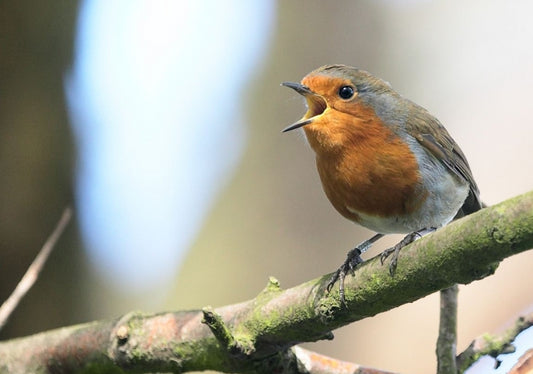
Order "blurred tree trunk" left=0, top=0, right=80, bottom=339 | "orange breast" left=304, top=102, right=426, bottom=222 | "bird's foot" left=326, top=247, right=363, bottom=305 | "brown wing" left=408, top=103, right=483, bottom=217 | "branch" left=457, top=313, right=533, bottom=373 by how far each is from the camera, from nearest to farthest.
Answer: "bird's foot" left=326, top=247, right=363, bottom=305 < "branch" left=457, top=313, right=533, bottom=373 < "orange breast" left=304, top=102, right=426, bottom=222 < "brown wing" left=408, top=103, right=483, bottom=217 < "blurred tree trunk" left=0, top=0, right=80, bottom=339

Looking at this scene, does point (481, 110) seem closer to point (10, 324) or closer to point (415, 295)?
point (415, 295)

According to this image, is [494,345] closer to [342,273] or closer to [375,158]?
[342,273]

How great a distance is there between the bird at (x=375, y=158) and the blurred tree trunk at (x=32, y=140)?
2104 mm

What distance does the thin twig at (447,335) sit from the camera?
8.93ft

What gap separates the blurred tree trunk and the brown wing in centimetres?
238

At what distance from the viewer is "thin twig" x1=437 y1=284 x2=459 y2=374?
2723mm

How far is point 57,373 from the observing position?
342cm

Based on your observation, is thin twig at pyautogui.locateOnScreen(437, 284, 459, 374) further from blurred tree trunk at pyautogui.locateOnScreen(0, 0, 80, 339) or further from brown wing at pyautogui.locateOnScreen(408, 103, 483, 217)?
blurred tree trunk at pyautogui.locateOnScreen(0, 0, 80, 339)

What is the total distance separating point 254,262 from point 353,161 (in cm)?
201

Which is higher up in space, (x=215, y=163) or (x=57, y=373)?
(x=215, y=163)

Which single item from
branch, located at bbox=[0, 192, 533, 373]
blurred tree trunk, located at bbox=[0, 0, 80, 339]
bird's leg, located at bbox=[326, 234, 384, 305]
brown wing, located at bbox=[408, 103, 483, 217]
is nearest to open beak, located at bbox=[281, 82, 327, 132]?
brown wing, located at bbox=[408, 103, 483, 217]

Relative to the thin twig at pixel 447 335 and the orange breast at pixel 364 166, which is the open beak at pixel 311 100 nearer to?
the orange breast at pixel 364 166

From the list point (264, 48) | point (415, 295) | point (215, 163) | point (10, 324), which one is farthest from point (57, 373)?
point (264, 48)

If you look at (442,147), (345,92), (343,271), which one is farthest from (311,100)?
(343,271)
